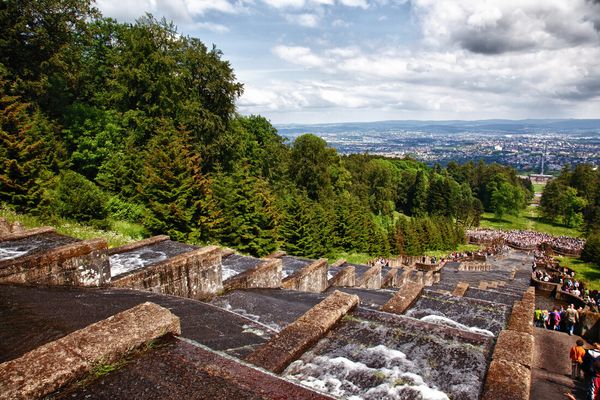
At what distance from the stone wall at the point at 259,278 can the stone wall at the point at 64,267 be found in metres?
2.83

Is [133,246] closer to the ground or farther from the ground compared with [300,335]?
closer to the ground

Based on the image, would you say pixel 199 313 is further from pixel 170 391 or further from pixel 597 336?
pixel 597 336

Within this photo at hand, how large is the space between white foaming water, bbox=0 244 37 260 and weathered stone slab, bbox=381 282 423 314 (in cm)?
780

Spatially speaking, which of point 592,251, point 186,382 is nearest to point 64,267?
point 186,382

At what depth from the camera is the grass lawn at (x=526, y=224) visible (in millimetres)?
108250

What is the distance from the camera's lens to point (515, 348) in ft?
15.2

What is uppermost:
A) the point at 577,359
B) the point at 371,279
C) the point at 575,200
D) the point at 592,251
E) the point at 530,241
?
the point at 577,359

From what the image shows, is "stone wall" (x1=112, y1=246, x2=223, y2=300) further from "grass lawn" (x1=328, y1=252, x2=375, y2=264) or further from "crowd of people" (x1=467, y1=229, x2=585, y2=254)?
"crowd of people" (x1=467, y1=229, x2=585, y2=254)

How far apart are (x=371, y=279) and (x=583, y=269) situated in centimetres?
5736

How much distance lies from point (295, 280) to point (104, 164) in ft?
72.9

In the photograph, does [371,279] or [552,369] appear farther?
[371,279]

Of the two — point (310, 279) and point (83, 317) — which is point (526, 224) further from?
point (83, 317)

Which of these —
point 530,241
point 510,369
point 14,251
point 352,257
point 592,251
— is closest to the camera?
point 510,369

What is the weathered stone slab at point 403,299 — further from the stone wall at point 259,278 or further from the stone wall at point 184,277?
the stone wall at point 184,277
